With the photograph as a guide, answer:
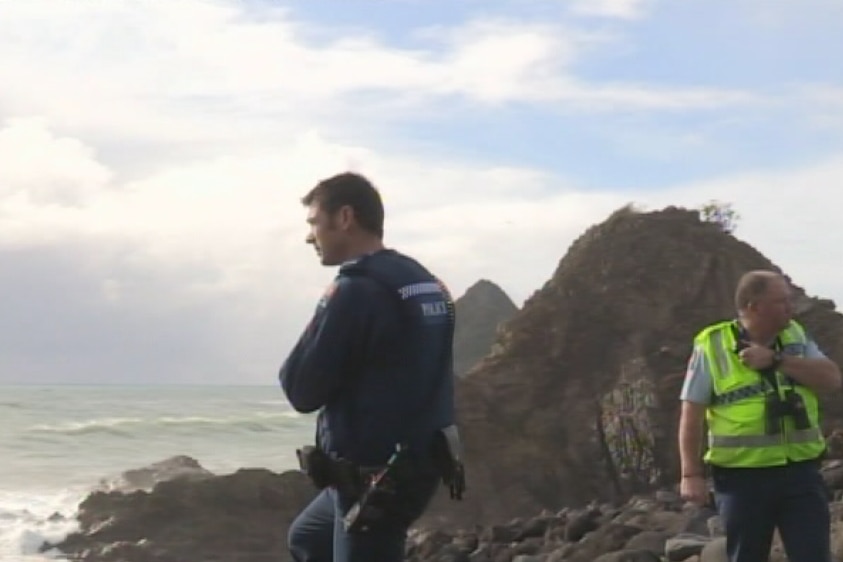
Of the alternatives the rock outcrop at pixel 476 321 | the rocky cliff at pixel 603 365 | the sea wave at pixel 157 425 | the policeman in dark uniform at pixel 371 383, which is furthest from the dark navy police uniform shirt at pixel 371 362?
the sea wave at pixel 157 425

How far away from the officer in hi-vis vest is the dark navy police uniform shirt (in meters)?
1.80

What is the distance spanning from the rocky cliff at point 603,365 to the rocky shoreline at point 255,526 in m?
0.81

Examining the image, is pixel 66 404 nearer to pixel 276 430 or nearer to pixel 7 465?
pixel 276 430

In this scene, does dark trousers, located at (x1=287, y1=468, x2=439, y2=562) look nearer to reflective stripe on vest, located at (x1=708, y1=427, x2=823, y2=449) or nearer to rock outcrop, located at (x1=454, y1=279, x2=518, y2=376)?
reflective stripe on vest, located at (x1=708, y1=427, x2=823, y2=449)

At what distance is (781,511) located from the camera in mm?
6035

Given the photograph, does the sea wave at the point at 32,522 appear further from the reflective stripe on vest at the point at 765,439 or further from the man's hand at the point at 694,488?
the reflective stripe on vest at the point at 765,439

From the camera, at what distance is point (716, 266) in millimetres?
19234

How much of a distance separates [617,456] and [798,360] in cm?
1209

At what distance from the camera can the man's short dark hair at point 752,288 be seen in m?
6.06

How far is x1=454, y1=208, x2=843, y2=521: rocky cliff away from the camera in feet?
58.5

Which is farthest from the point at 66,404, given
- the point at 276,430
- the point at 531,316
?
the point at 531,316

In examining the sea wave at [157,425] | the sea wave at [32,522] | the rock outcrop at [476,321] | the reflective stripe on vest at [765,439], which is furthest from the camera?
the sea wave at [157,425]

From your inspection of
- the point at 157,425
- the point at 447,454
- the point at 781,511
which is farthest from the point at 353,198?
the point at 157,425

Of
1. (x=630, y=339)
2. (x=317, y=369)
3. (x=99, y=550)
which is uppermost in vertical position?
(x=630, y=339)
